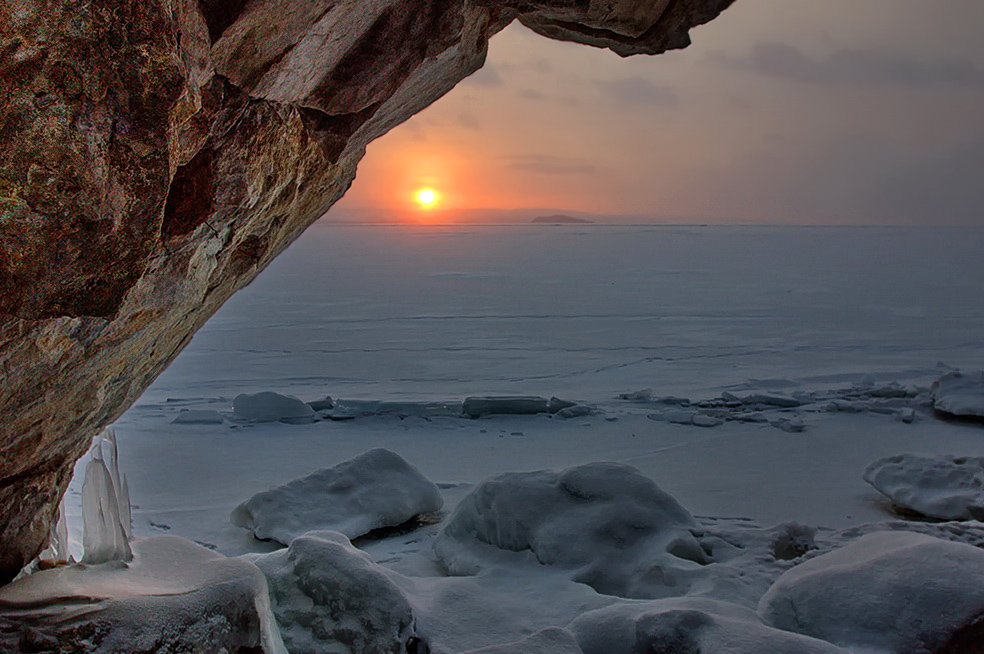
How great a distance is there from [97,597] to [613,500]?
2.99m

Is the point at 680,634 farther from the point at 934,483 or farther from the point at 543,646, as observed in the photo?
the point at 934,483

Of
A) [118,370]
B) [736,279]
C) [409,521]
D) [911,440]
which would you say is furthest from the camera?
[736,279]

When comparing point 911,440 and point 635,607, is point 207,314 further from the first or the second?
point 911,440

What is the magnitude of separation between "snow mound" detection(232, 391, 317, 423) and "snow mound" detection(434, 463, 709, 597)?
3.62 m

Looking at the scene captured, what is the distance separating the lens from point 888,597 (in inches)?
125

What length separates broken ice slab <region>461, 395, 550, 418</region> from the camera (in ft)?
26.5

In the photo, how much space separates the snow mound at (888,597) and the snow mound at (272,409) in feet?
18.0

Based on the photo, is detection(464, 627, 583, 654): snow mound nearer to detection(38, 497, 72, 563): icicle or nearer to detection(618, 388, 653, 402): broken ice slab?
detection(38, 497, 72, 563): icicle

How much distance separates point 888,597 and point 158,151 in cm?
316

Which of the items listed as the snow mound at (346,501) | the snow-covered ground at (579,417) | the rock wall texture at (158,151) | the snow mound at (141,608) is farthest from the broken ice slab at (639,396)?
the snow mound at (141,608)

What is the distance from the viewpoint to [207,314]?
10.1 ft

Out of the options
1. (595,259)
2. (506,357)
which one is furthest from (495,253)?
(506,357)

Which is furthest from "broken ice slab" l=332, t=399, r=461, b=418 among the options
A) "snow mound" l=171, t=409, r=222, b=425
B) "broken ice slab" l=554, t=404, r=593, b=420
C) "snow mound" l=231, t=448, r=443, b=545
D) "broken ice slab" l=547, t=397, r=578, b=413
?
"snow mound" l=231, t=448, r=443, b=545

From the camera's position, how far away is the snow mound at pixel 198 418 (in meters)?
7.81
